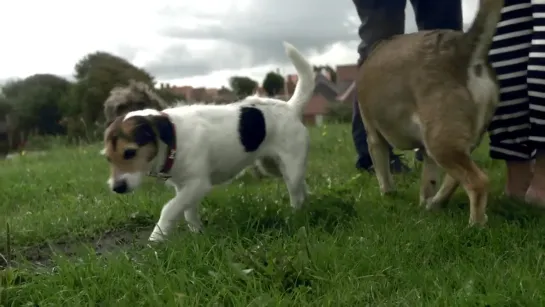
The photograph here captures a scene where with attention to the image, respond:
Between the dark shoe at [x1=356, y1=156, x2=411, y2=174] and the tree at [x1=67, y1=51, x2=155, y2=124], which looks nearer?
the dark shoe at [x1=356, y1=156, x2=411, y2=174]

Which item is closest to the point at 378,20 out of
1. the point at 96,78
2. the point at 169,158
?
the point at 169,158

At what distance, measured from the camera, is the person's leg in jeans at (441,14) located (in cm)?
472

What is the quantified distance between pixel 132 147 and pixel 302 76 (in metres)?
1.40

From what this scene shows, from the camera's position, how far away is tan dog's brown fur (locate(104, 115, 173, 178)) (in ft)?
11.0

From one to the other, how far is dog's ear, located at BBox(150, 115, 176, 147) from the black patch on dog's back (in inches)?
18.6

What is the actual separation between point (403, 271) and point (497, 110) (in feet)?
5.53

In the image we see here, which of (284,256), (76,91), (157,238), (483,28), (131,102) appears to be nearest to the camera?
(284,256)

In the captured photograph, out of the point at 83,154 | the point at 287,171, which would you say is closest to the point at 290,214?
the point at 287,171

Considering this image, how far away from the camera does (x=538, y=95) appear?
3.58 m

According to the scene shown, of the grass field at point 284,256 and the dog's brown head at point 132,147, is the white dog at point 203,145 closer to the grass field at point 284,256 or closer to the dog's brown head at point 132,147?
the dog's brown head at point 132,147

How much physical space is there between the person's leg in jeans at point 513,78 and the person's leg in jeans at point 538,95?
0.12m

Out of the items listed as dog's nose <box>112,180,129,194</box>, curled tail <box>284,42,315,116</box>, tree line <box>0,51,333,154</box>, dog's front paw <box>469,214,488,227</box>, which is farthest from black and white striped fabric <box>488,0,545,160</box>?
tree line <box>0,51,333,154</box>

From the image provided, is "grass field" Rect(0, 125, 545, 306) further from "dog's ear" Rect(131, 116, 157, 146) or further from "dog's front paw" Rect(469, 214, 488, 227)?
"dog's ear" Rect(131, 116, 157, 146)

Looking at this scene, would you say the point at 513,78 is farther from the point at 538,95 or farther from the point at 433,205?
the point at 433,205
